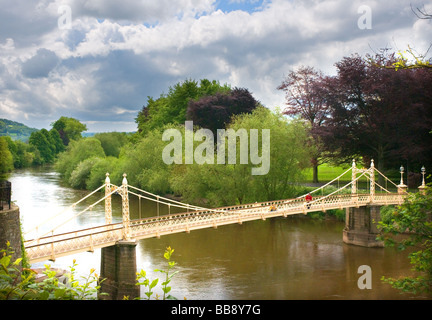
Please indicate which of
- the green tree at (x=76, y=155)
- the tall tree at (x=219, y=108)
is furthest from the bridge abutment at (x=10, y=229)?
the green tree at (x=76, y=155)

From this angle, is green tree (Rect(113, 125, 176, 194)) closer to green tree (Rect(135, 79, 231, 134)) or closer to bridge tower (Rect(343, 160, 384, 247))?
green tree (Rect(135, 79, 231, 134))

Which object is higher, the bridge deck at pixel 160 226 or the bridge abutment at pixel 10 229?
the bridge abutment at pixel 10 229

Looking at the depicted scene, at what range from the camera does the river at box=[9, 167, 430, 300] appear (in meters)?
17.5

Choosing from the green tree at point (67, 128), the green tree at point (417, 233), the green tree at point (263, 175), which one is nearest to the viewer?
the green tree at point (417, 233)

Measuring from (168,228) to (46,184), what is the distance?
31513mm

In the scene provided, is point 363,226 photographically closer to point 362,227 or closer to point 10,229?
point 362,227

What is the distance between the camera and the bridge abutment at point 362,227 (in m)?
25.2

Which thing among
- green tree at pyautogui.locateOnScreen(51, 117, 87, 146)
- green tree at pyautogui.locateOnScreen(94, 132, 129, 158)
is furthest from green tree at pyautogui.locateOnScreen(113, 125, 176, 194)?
green tree at pyautogui.locateOnScreen(51, 117, 87, 146)

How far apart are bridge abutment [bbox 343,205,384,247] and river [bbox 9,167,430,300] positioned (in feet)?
1.75

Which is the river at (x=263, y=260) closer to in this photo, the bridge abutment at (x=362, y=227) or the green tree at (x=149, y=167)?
the bridge abutment at (x=362, y=227)

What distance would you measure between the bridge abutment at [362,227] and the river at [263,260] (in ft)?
1.75

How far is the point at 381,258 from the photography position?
902 inches
